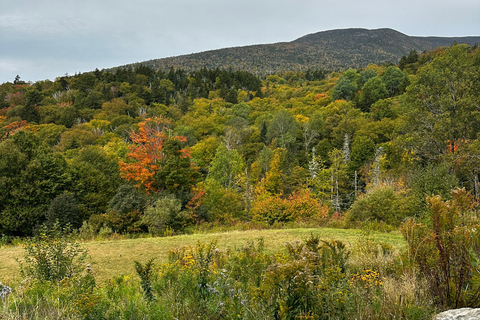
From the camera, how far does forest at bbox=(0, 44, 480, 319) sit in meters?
4.35

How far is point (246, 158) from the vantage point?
163ft

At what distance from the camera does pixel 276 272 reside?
312cm

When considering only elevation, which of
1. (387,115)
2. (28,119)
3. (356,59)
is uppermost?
(356,59)

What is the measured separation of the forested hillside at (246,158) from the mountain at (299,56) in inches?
3174

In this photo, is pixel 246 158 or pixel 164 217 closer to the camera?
pixel 164 217

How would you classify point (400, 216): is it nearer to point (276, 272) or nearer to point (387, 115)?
point (276, 272)

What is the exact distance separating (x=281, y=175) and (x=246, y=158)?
13398 millimetres

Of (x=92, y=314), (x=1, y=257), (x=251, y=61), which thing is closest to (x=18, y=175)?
(x=1, y=257)

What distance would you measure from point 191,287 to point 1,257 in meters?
9.14

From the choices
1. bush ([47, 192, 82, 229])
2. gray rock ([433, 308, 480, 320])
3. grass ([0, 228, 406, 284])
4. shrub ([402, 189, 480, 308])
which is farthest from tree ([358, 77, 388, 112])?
gray rock ([433, 308, 480, 320])

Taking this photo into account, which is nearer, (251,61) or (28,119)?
(28,119)

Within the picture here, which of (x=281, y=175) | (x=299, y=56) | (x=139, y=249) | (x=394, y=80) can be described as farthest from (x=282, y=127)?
(x=299, y=56)

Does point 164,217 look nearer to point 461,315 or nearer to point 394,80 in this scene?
point 461,315

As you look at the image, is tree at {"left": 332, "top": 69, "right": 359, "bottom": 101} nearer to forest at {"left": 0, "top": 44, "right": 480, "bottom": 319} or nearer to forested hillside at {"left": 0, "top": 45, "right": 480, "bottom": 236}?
forest at {"left": 0, "top": 44, "right": 480, "bottom": 319}
